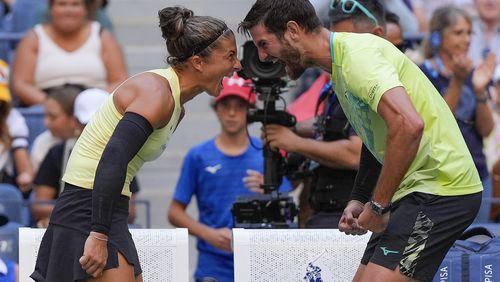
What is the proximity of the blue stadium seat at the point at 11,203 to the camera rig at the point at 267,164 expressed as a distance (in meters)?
1.43

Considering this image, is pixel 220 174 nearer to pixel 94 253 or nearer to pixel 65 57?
pixel 65 57

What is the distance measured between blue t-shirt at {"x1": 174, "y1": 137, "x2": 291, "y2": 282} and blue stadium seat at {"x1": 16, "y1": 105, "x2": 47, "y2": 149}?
1404 millimetres

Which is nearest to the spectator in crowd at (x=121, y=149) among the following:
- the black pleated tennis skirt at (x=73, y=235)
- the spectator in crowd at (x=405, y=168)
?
the black pleated tennis skirt at (x=73, y=235)

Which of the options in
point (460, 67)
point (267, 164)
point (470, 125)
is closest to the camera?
point (267, 164)

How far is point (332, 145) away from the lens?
18.0 ft

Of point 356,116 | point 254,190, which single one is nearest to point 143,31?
point 254,190

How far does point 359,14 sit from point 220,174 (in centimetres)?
140

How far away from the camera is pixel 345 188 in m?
5.68

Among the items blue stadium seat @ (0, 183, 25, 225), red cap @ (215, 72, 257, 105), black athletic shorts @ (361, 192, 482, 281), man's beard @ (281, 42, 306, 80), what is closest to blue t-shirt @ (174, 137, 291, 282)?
red cap @ (215, 72, 257, 105)

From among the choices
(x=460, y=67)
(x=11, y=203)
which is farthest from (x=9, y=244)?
(x=460, y=67)

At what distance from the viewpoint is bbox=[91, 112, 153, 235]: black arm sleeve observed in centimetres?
399

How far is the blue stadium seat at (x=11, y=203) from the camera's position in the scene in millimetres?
6457

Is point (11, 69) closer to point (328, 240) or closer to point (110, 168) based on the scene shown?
point (328, 240)

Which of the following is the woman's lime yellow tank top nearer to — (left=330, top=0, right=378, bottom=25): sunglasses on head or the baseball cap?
(left=330, top=0, right=378, bottom=25): sunglasses on head
